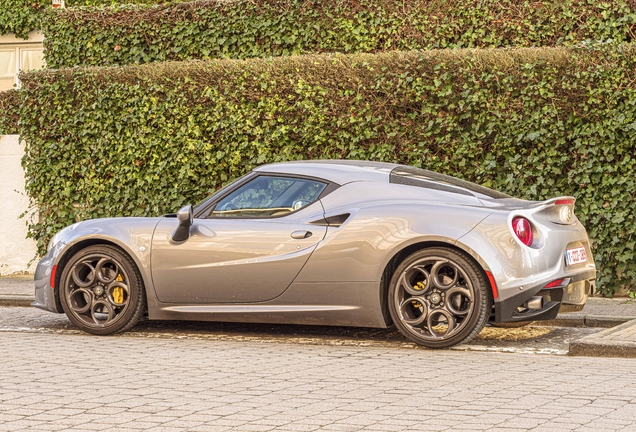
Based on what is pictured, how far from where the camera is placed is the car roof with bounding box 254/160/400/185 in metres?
8.05

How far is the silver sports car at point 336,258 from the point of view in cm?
730

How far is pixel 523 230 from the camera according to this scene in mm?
7312

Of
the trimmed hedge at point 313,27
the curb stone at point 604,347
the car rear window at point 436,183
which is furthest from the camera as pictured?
the trimmed hedge at point 313,27

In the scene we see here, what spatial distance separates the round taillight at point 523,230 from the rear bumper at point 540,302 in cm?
34

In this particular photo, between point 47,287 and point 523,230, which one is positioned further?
point 47,287

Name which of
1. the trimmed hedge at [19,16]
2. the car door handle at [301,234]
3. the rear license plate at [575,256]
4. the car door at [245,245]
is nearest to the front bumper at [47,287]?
the car door at [245,245]

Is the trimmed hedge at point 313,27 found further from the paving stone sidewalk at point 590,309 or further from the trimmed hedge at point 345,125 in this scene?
the paving stone sidewalk at point 590,309

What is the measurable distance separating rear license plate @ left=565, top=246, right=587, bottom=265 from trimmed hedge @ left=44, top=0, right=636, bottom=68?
434cm

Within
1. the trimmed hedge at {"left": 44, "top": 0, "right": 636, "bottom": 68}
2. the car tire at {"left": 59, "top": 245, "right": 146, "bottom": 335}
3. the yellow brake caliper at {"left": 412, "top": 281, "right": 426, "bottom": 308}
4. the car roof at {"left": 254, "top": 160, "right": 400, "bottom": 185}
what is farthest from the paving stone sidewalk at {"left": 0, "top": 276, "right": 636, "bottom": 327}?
the trimmed hedge at {"left": 44, "top": 0, "right": 636, "bottom": 68}

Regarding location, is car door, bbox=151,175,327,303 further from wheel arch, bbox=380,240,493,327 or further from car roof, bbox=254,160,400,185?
wheel arch, bbox=380,240,493,327

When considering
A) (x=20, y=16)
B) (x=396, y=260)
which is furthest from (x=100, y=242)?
(x=20, y=16)

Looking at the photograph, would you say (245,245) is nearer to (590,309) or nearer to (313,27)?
(590,309)

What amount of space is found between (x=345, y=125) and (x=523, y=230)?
4.51 meters

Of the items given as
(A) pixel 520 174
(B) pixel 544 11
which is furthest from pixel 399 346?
(B) pixel 544 11
